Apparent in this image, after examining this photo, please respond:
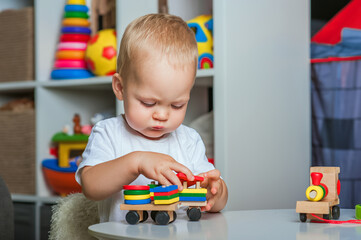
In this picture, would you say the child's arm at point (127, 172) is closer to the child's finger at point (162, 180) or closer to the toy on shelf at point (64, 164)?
the child's finger at point (162, 180)

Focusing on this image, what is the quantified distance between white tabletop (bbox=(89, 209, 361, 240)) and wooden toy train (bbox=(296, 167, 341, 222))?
2 centimetres

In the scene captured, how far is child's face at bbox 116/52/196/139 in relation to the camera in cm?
89

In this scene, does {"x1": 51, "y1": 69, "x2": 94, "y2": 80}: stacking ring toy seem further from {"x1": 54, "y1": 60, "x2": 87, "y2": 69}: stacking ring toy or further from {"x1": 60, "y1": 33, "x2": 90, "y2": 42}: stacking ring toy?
{"x1": 60, "y1": 33, "x2": 90, "y2": 42}: stacking ring toy

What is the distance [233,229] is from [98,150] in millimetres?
359

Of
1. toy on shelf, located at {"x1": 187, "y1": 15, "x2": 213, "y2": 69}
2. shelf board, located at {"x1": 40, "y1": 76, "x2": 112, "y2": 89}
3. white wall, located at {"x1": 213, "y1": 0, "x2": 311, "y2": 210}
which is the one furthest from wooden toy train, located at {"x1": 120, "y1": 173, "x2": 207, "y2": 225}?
shelf board, located at {"x1": 40, "y1": 76, "x2": 112, "y2": 89}

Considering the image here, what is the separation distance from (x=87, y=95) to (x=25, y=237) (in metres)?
0.62

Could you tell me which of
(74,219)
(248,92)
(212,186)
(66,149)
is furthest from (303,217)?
(66,149)

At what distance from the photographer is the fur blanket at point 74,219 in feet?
3.60

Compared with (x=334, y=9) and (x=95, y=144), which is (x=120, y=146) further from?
(x=334, y=9)

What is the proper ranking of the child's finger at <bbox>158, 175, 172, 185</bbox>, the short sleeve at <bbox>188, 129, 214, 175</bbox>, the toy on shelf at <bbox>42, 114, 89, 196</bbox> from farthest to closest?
the toy on shelf at <bbox>42, 114, 89, 196</bbox> → the short sleeve at <bbox>188, 129, 214, 175</bbox> → the child's finger at <bbox>158, 175, 172, 185</bbox>

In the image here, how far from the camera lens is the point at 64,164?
194 centimetres

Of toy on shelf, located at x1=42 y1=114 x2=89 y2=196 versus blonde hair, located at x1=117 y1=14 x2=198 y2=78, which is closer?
blonde hair, located at x1=117 y1=14 x2=198 y2=78

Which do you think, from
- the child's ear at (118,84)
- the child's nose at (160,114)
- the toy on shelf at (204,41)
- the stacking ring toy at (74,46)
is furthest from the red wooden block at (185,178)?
the stacking ring toy at (74,46)

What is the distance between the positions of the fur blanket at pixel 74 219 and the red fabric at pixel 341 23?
111 cm
